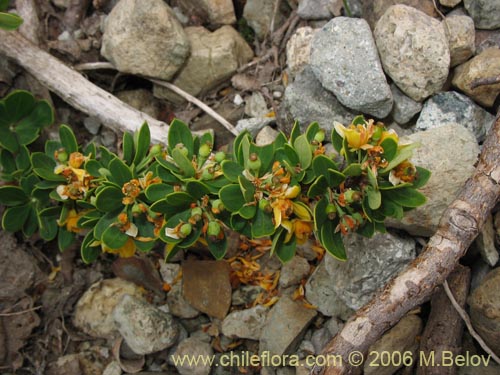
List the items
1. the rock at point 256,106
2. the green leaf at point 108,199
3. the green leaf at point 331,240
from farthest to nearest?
the rock at point 256,106 < the green leaf at point 108,199 < the green leaf at point 331,240

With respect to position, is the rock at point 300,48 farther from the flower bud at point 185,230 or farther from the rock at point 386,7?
the flower bud at point 185,230

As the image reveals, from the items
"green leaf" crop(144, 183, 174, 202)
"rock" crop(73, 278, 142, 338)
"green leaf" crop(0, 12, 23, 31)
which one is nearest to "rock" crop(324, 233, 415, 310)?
"green leaf" crop(144, 183, 174, 202)

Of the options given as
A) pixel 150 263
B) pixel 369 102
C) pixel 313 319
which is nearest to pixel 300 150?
pixel 369 102

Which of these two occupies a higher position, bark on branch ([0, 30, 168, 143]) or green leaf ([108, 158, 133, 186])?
green leaf ([108, 158, 133, 186])

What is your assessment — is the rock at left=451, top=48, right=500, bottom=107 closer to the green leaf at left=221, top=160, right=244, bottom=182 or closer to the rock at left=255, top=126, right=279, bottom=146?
the rock at left=255, top=126, right=279, bottom=146

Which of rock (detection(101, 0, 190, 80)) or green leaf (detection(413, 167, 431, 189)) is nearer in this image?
green leaf (detection(413, 167, 431, 189))

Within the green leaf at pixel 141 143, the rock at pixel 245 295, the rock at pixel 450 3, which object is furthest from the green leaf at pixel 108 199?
the rock at pixel 450 3
